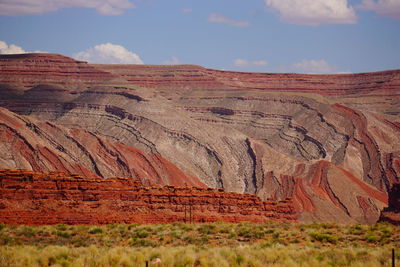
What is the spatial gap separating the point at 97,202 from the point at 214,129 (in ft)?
205

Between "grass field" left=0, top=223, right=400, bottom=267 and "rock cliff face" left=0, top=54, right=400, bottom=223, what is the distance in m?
30.9

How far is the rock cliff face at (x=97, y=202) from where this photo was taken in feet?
133

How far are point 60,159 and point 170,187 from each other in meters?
26.9

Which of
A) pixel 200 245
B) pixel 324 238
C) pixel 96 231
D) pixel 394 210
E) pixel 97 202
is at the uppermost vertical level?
pixel 97 202

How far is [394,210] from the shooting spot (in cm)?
4916

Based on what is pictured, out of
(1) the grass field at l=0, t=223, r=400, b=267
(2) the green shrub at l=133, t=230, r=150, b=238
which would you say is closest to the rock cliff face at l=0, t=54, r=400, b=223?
(1) the grass field at l=0, t=223, r=400, b=267

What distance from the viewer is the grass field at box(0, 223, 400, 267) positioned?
78.6ft

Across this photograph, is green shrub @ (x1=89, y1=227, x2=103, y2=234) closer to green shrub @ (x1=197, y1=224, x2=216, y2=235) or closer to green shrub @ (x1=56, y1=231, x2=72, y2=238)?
green shrub @ (x1=56, y1=231, x2=72, y2=238)

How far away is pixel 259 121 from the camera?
393ft

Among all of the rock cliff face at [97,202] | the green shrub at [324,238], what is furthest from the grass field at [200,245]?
the rock cliff face at [97,202]

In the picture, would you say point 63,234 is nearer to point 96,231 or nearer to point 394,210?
point 96,231

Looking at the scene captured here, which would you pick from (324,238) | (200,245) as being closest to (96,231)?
(200,245)

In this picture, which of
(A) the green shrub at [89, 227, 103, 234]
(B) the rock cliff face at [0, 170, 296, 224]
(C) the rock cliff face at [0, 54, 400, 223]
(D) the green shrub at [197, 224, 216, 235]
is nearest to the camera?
(A) the green shrub at [89, 227, 103, 234]

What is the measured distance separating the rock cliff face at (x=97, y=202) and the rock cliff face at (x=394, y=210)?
29.7 feet
